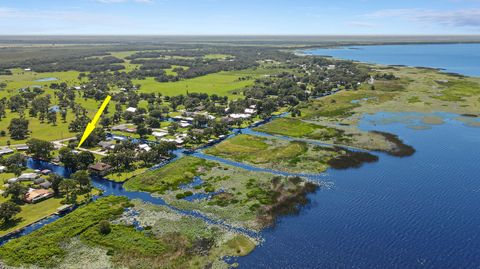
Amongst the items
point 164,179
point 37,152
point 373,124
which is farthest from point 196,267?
point 373,124

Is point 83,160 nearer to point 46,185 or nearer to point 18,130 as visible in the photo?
point 46,185

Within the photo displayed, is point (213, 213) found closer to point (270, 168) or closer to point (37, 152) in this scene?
point (270, 168)

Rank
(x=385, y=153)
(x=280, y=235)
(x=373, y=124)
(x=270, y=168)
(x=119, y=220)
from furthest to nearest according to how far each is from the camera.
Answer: (x=373, y=124), (x=385, y=153), (x=270, y=168), (x=119, y=220), (x=280, y=235)

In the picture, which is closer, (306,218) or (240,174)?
(306,218)

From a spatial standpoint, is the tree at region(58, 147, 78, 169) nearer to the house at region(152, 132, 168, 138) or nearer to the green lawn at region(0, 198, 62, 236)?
the green lawn at region(0, 198, 62, 236)

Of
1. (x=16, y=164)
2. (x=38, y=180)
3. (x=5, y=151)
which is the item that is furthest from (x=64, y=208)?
(x=5, y=151)

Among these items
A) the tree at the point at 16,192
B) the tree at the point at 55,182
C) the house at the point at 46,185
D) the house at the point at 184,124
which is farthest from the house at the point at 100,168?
the house at the point at 184,124

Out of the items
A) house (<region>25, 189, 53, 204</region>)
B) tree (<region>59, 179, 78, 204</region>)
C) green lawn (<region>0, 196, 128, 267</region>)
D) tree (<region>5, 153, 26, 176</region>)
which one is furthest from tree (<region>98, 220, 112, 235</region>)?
tree (<region>5, 153, 26, 176</region>)
